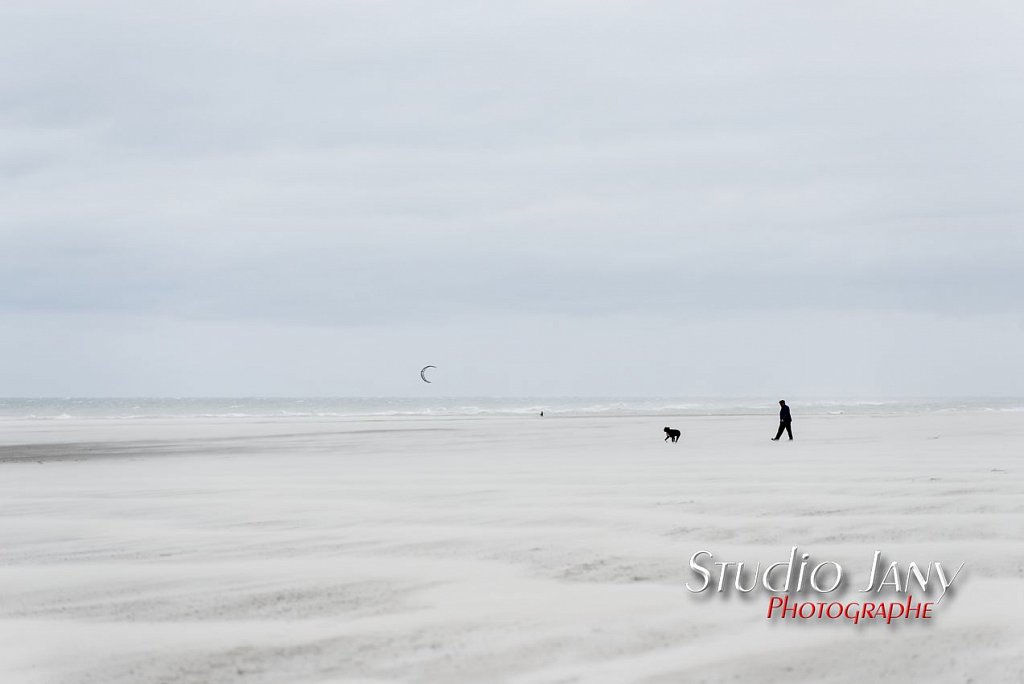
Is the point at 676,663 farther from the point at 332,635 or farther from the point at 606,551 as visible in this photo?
the point at 606,551

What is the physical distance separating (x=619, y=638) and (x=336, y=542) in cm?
382

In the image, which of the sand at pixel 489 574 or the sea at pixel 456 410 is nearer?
the sand at pixel 489 574

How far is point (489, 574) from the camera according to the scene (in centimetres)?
675

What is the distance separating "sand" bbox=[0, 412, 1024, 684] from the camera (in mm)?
4742

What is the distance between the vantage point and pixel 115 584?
263 inches

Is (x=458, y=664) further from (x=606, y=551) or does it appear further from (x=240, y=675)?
(x=606, y=551)

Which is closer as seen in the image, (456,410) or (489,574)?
(489,574)

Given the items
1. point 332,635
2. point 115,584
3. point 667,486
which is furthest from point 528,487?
point 332,635

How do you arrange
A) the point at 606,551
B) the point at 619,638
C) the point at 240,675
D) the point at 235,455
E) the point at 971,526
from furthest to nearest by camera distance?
the point at 235,455, the point at 971,526, the point at 606,551, the point at 619,638, the point at 240,675

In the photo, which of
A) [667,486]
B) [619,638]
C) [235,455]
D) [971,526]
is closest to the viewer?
→ [619,638]

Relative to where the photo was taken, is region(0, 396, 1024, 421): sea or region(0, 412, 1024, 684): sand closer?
region(0, 412, 1024, 684): sand

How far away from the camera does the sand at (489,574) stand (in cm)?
474

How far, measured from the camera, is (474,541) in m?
8.14

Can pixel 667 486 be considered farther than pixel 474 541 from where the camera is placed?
Yes
